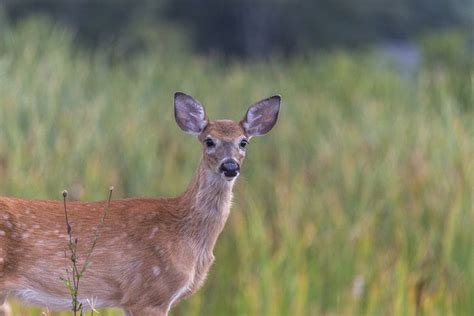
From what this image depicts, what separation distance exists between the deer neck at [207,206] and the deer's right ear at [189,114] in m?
0.19

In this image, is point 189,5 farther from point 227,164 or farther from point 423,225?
point 227,164

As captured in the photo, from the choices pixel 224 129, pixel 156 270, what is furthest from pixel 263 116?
pixel 156 270

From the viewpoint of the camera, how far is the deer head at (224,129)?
4.30 meters

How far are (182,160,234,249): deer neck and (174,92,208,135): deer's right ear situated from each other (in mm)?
194

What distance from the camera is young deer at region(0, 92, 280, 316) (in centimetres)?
384

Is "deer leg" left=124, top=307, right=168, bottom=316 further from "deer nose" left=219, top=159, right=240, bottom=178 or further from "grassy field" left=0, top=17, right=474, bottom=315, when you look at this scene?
"grassy field" left=0, top=17, right=474, bottom=315

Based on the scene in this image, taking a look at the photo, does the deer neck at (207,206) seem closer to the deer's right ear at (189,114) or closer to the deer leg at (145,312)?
the deer's right ear at (189,114)

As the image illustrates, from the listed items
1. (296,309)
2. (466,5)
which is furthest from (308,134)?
(466,5)

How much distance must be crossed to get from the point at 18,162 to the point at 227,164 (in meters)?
3.39

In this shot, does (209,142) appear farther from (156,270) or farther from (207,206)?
(156,270)

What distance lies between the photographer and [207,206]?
4.45 m

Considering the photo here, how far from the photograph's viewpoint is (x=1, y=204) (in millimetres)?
3982

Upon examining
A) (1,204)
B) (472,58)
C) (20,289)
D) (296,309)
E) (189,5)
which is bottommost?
(296,309)

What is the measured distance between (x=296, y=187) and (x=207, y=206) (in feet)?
18.9
